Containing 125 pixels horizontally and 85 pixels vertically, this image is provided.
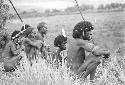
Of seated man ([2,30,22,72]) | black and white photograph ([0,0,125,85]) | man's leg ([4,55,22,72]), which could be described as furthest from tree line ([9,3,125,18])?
man's leg ([4,55,22,72])

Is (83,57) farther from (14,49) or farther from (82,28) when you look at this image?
(14,49)

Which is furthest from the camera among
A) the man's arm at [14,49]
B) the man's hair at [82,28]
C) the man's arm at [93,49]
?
the man's arm at [14,49]

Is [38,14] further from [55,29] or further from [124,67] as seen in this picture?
[124,67]

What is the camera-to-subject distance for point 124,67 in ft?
29.9

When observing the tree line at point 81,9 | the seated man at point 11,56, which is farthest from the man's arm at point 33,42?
the tree line at point 81,9

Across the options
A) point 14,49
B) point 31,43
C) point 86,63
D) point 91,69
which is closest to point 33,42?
point 31,43

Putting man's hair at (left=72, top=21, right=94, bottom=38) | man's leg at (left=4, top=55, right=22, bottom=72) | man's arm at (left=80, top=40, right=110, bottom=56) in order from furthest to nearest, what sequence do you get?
man's leg at (left=4, top=55, right=22, bottom=72) → man's hair at (left=72, top=21, right=94, bottom=38) → man's arm at (left=80, top=40, right=110, bottom=56)

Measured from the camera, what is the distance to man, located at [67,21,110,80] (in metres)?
7.48

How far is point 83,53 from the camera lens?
308 inches

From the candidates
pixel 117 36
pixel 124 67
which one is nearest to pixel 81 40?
pixel 124 67

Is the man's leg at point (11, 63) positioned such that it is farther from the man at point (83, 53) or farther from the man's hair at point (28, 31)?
the man at point (83, 53)

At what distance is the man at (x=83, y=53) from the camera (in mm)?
7477

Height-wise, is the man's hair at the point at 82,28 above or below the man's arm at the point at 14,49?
above

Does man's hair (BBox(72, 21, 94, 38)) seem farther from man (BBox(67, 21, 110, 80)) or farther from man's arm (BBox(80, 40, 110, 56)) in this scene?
man's arm (BBox(80, 40, 110, 56))
